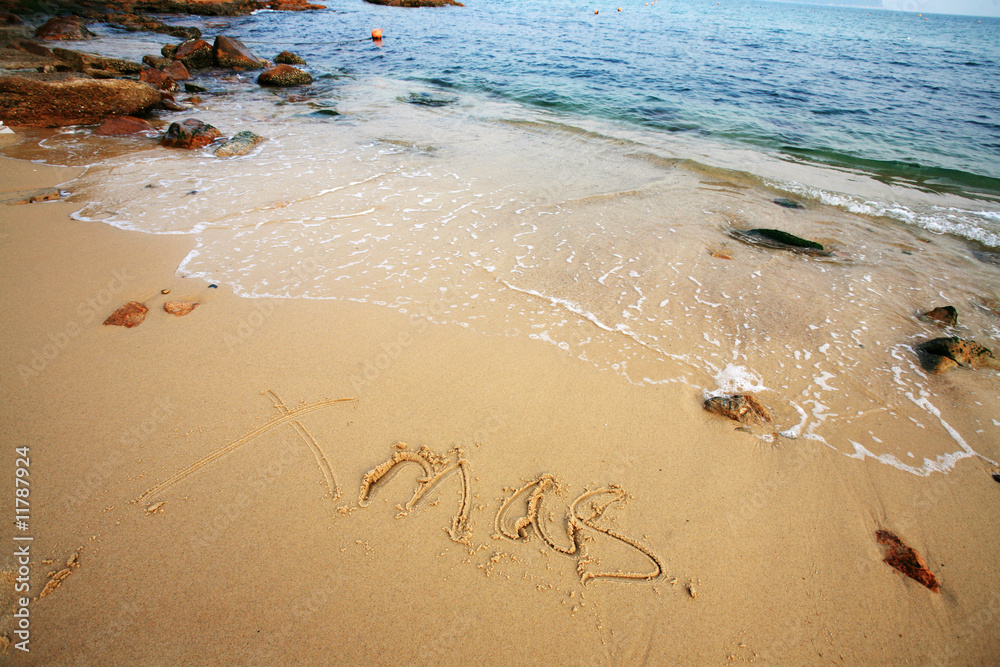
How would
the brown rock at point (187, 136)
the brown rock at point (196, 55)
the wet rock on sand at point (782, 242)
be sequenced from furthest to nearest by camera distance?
the brown rock at point (196, 55), the brown rock at point (187, 136), the wet rock on sand at point (782, 242)

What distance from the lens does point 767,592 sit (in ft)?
7.30

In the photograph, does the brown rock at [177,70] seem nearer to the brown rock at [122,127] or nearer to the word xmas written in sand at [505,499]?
the brown rock at [122,127]

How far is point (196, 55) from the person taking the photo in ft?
47.6

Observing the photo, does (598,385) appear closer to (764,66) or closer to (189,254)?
(189,254)

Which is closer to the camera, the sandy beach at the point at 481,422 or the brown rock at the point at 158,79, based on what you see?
the sandy beach at the point at 481,422

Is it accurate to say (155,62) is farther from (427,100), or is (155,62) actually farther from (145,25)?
(145,25)

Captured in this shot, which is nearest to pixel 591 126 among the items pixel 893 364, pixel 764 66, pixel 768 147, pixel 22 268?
pixel 768 147

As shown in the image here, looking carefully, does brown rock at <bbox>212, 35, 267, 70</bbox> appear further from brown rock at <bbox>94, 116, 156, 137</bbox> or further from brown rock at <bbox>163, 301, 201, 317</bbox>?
brown rock at <bbox>163, 301, 201, 317</bbox>

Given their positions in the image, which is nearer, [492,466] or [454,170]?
[492,466]

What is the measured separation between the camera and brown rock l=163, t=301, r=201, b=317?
381cm

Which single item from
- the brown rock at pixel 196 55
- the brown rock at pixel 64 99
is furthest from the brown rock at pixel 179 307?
the brown rock at pixel 196 55

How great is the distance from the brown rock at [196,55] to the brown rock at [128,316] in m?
15.8

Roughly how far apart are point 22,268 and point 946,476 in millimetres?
8105

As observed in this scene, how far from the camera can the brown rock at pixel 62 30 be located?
17031 millimetres
